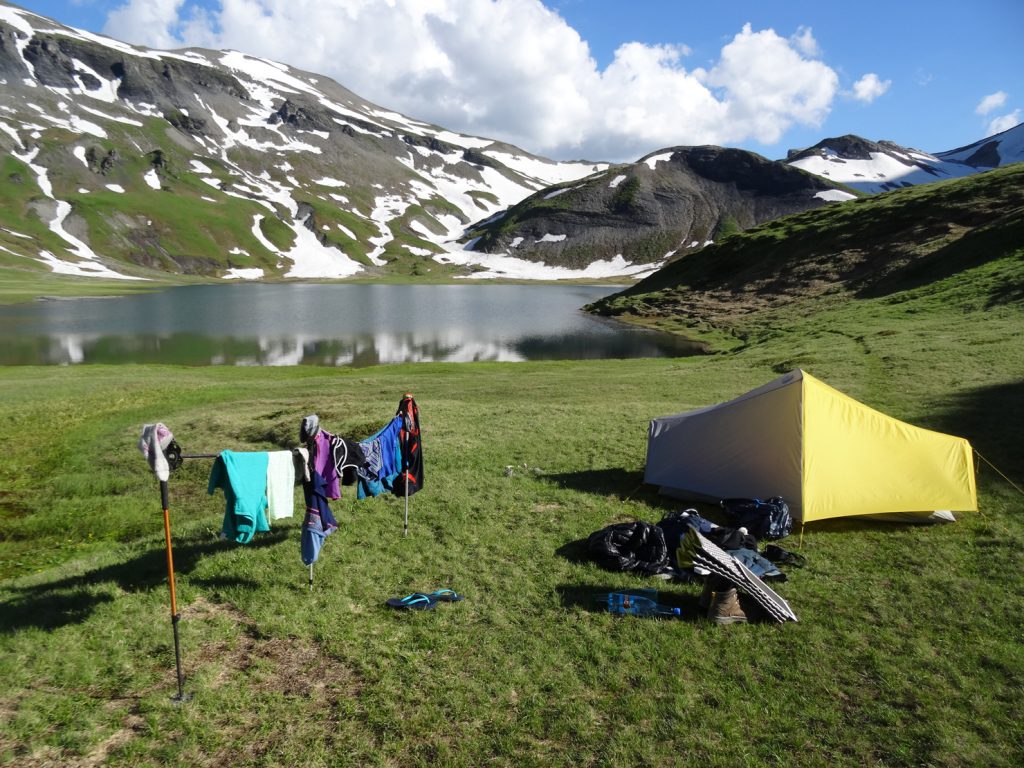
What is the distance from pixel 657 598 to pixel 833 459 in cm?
677

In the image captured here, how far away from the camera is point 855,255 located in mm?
90625

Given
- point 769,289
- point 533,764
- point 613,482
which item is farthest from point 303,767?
point 769,289

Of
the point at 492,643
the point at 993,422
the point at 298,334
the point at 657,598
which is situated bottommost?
the point at 492,643

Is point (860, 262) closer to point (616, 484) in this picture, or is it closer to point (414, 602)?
point (616, 484)

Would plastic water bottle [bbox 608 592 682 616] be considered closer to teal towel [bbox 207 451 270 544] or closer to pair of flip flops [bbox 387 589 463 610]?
pair of flip flops [bbox 387 589 463 610]

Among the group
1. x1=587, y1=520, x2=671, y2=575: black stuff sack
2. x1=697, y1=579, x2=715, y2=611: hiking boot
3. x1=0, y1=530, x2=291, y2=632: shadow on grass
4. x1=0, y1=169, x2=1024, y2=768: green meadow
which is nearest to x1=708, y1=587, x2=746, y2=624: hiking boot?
x1=697, y1=579, x2=715, y2=611: hiking boot

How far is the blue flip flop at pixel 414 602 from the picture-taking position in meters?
11.7

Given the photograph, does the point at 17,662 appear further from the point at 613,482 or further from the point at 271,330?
the point at 271,330

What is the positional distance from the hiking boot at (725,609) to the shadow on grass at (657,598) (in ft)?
0.81

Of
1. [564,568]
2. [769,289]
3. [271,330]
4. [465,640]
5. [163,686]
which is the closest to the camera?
[163,686]

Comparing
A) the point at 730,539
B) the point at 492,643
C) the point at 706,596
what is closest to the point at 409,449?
the point at 492,643

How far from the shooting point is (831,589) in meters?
12.2

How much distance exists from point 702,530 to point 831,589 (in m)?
2.82

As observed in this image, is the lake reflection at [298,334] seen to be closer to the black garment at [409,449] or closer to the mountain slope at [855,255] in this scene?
the mountain slope at [855,255]
